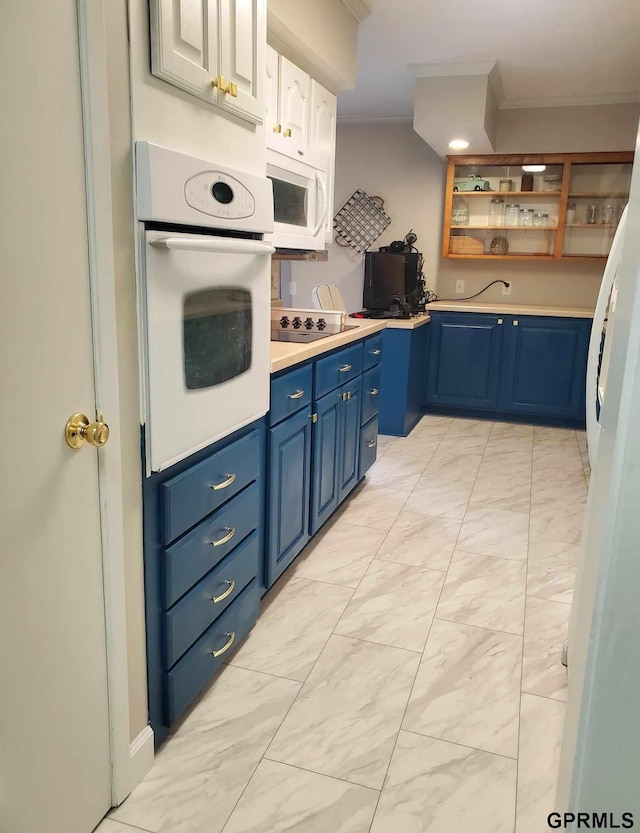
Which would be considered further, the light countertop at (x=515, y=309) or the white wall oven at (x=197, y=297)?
the light countertop at (x=515, y=309)

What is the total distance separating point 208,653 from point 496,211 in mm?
4546

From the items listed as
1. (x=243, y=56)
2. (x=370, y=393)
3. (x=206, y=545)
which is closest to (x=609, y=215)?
(x=370, y=393)

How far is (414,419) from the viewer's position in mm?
4965

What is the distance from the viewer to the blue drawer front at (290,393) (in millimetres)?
2154

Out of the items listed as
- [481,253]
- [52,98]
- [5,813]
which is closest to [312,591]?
Answer: [5,813]

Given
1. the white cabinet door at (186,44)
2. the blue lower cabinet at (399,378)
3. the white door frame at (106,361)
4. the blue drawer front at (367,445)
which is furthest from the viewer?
the blue lower cabinet at (399,378)

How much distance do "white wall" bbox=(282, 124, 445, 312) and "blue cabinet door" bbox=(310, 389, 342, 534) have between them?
318cm

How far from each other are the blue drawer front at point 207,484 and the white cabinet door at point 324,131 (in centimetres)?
140

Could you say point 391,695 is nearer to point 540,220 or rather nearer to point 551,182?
point 540,220

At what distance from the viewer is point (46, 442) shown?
114 cm

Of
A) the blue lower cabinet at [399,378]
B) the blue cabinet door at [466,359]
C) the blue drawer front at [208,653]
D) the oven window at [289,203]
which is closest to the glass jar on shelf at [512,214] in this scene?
the blue cabinet door at [466,359]

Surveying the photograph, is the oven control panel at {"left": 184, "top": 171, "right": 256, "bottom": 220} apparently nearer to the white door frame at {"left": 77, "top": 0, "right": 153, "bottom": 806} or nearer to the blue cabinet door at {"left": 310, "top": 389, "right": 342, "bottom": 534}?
the white door frame at {"left": 77, "top": 0, "right": 153, "bottom": 806}

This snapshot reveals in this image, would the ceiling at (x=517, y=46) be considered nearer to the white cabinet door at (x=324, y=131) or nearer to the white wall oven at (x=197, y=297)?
the white cabinet door at (x=324, y=131)

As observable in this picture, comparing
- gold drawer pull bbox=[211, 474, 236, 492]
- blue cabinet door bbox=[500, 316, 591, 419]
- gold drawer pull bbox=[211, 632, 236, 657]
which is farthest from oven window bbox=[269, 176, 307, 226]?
blue cabinet door bbox=[500, 316, 591, 419]
